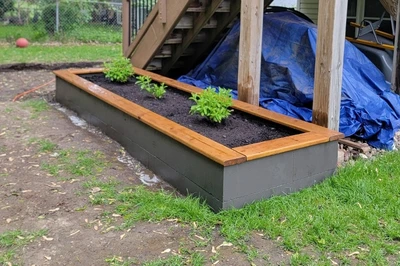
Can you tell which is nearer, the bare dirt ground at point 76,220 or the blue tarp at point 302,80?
the bare dirt ground at point 76,220

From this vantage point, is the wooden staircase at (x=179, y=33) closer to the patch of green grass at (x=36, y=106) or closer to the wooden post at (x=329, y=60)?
the patch of green grass at (x=36, y=106)

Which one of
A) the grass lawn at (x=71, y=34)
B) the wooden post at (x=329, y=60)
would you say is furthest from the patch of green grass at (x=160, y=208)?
the grass lawn at (x=71, y=34)

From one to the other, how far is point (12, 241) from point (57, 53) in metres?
9.77

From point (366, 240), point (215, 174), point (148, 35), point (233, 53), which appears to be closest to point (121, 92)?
point (148, 35)

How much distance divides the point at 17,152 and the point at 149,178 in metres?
1.44

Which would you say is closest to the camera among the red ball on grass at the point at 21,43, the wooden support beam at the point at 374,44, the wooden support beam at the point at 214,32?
the wooden support beam at the point at 374,44

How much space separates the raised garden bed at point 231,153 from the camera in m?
3.33

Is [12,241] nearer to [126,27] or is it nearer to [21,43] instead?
[126,27]

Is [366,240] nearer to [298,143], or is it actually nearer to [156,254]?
[298,143]

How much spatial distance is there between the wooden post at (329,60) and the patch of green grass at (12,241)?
8.12ft

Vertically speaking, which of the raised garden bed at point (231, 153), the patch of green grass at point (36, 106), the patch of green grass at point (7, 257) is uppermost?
the raised garden bed at point (231, 153)

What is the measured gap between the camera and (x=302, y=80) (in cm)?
559

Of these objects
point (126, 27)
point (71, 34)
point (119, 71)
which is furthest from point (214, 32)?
point (71, 34)

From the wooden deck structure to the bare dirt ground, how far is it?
4.99 ft
